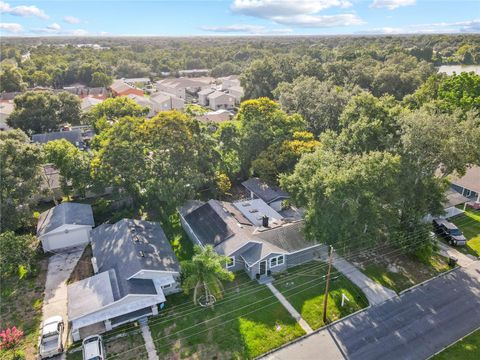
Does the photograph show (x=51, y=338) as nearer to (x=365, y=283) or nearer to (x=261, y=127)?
(x=365, y=283)

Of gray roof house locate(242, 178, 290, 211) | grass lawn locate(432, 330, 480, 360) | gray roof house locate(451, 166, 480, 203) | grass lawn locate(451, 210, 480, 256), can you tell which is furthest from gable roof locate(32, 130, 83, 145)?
gray roof house locate(451, 166, 480, 203)

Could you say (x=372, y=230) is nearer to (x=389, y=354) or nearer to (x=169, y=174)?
(x=389, y=354)

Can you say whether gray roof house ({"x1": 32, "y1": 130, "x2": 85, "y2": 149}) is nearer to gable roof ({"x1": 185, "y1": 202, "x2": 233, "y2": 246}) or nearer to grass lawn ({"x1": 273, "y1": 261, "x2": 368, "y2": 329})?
gable roof ({"x1": 185, "y1": 202, "x2": 233, "y2": 246})

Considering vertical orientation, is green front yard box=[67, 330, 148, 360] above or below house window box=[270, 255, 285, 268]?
below

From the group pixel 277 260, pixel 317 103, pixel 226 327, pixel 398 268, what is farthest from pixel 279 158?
pixel 226 327

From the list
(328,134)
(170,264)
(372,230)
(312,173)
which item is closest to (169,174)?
(170,264)
